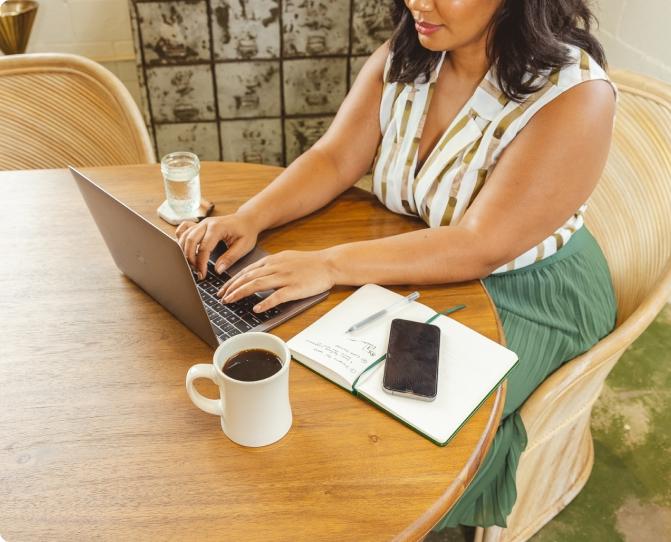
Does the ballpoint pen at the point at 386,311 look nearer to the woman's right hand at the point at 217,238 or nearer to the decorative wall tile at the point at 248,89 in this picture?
the woman's right hand at the point at 217,238

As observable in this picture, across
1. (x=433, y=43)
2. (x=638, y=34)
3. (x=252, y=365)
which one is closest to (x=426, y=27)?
(x=433, y=43)

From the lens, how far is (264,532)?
68 cm

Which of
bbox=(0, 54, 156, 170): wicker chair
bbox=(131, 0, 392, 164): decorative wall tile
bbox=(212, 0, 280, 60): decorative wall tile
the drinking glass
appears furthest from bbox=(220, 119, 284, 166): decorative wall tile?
the drinking glass

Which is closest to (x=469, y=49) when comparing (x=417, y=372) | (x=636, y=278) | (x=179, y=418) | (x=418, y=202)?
(x=418, y=202)

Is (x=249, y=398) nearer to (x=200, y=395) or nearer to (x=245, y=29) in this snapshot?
(x=200, y=395)

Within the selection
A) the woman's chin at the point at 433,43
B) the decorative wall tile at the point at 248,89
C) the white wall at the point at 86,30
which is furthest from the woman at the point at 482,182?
the white wall at the point at 86,30

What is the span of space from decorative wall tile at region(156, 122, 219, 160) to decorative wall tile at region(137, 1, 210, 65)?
273mm

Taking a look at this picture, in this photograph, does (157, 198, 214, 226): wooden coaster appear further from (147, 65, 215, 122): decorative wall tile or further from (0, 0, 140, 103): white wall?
(0, 0, 140, 103): white wall

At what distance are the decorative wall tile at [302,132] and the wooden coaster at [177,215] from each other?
157 centimetres

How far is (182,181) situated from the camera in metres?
1.18

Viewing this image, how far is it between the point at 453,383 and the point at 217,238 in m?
0.49

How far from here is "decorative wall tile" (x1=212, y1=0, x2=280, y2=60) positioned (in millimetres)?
2416

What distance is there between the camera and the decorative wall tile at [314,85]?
8.48 feet

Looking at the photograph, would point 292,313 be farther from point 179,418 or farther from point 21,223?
point 21,223
